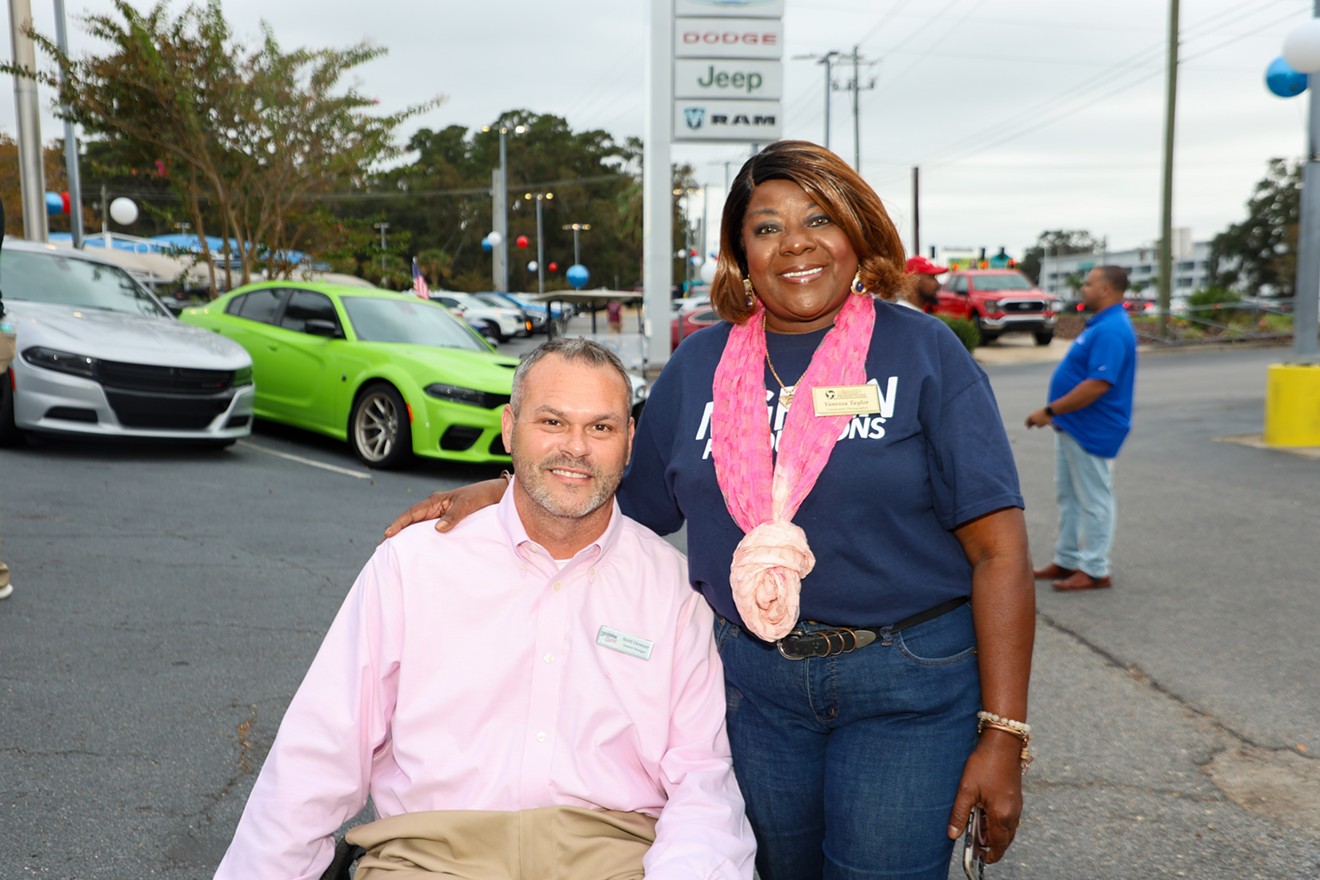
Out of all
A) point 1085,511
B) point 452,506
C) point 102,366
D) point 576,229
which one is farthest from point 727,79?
point 576,229

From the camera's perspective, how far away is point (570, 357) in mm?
2525

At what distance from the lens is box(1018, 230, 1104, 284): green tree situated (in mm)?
146375

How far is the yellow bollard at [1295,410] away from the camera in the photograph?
1170 cm

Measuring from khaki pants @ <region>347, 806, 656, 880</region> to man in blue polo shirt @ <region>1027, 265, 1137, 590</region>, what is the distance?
16.1 ft

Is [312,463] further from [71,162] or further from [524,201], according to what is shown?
[524,201]

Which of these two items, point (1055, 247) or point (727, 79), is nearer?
point (727, 79)

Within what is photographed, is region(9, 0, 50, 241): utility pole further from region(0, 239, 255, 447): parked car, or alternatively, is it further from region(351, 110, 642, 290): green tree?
region(351, 110, 642, 290): green tree

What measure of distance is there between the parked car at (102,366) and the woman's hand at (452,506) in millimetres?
7116

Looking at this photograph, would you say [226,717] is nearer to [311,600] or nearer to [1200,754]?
[311,600]

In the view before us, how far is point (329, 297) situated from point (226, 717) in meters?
7.03

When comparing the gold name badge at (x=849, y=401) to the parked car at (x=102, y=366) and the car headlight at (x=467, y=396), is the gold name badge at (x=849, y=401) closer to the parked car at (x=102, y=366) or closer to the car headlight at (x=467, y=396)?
the car headlight at (x=467, y=396)

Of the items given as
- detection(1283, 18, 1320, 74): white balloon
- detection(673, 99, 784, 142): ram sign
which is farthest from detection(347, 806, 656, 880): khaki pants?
detection(673, 99, 784, 142): ram sign

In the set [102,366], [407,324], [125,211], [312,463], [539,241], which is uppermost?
[539,241]

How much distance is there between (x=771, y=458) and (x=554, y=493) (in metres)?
0.50
